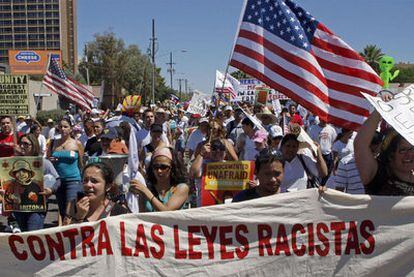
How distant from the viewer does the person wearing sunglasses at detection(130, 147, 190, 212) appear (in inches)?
166

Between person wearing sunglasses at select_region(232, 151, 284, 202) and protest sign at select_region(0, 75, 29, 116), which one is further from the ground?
protest sign at select_region(0, 75, 29, 116)

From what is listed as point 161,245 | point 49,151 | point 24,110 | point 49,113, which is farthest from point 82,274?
point 49,113

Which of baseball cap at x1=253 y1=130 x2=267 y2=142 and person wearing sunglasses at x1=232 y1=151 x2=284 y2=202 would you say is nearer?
person wearing sunglasses at x1=232 y1=151 x2=284 y2=202

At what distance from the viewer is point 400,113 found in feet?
11.1

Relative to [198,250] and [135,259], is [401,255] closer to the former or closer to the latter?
[198,250]

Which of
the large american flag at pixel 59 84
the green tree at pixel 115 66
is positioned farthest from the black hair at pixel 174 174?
the green tree at pixel 115 66

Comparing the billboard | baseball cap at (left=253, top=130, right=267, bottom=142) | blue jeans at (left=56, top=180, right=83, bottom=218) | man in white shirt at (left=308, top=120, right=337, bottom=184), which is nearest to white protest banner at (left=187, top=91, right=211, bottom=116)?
man in white shirt at (left=308, top=120, right=337, bottom=184)

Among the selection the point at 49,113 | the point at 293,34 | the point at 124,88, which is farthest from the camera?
the point at 124,88

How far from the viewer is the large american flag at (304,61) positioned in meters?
4.90

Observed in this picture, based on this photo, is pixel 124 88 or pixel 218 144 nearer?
pixel 218 144

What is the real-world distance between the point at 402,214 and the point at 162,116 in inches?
295

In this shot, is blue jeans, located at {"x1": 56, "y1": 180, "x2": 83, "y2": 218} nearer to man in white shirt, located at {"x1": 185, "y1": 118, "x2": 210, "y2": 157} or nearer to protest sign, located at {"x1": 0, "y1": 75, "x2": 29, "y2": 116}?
man in white shirt, located at {"x1": 185, "y1": 118, "x2": 210, "y2": 157}

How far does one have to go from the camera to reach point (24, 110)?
30.4 feet

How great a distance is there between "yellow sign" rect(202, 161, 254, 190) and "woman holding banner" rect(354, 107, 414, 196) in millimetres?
1662
